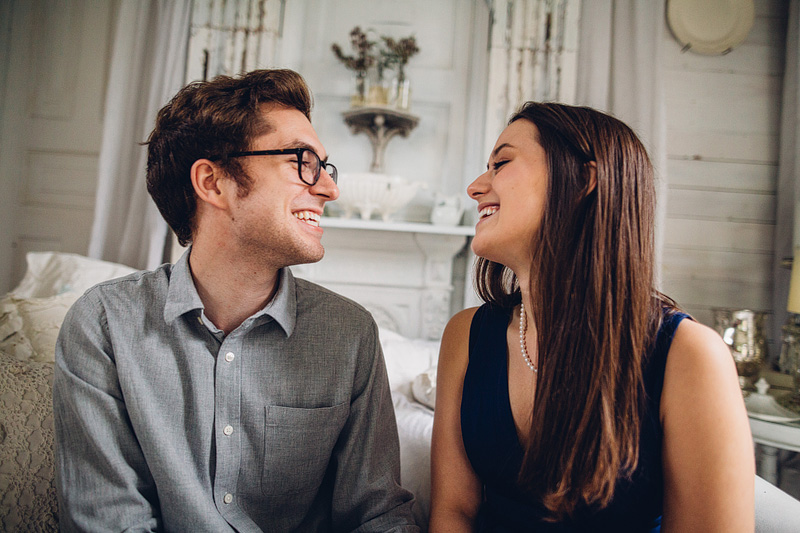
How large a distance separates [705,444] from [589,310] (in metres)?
0.30

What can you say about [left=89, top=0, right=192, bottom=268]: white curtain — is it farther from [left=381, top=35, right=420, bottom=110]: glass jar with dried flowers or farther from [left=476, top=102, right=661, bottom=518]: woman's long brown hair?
[left=476, top=102, right=661, bottom=518]: woman's long brown hair

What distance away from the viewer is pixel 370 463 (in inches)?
40.2

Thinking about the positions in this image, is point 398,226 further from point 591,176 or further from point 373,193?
point 591,176

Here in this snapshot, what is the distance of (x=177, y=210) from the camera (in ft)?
3.91

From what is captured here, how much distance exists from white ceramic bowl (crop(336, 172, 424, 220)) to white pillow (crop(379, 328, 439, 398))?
690 mm

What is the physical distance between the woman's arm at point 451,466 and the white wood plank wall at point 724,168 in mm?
1907

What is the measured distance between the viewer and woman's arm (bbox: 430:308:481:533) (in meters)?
1.07

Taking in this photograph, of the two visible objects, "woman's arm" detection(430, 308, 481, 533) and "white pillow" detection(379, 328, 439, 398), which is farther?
"white pillow" detection(379, 328, 439, 398)

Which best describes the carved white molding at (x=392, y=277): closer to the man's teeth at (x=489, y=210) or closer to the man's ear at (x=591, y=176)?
the man's teeth at (x=489, y=210)

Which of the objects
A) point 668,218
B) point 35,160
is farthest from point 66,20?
point 668,218

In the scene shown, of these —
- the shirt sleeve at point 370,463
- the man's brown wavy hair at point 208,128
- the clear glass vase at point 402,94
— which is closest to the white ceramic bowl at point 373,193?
the clear glass vase at point 402,94

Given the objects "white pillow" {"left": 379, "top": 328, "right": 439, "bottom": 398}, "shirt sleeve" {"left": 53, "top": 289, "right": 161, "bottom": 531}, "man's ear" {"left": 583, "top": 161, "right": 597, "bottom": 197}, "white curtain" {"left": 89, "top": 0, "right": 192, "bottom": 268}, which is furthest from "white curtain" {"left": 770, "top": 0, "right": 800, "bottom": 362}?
"white curtain" {"left": 89, "top": 0, "right": 192, "bottom": 268}

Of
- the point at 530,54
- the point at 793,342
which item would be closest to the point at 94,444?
the point at 530,54

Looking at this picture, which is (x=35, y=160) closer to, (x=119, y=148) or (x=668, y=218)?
(x=119, y=148)
